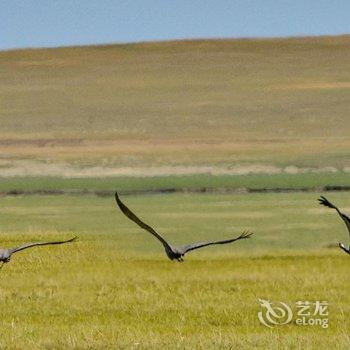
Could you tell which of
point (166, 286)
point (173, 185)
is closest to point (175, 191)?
point (173, 185)

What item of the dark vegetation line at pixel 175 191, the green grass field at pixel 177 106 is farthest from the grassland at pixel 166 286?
the green grass field at pixel 177 106

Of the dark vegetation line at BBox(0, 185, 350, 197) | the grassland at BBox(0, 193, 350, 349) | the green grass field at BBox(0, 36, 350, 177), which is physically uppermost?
the grassland at BBox(0, 193, 350, 349)

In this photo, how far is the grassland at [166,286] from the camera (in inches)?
542

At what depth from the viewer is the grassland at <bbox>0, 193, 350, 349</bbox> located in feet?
45.2

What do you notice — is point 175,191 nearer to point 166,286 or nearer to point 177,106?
point 177,106

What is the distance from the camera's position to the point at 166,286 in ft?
61.3

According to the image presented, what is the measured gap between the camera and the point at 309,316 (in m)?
15.1

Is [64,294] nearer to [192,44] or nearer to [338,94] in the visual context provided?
[338,94]

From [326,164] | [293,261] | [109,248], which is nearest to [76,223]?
[109,248]

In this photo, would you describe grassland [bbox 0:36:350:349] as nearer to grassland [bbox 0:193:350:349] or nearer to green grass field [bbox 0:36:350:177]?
grassland [bbox 0:193:350:349]

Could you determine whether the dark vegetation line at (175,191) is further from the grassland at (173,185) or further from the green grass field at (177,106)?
the green grass field at (177,106)

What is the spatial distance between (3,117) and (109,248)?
63352 mm

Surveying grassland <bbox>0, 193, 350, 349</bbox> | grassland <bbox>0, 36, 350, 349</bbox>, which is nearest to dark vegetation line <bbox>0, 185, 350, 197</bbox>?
grassland <bbox>0, 36, 350, 349</bbox>

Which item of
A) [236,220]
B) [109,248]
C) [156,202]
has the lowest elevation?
[156,202]
